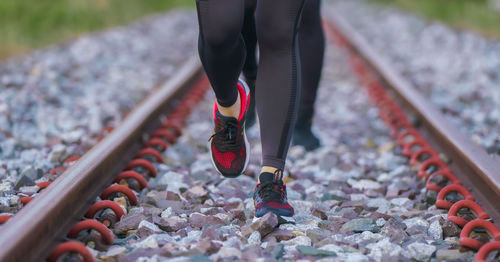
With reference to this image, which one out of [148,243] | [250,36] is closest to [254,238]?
Answer: [148,243]

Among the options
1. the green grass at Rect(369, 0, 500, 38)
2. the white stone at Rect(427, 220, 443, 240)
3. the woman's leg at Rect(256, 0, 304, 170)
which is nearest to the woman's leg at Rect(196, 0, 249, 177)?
the woman's leg at Rect(256, 0, 304, 170)

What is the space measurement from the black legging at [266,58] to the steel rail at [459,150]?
89cm

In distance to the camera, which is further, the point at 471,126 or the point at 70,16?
the point at 70,16

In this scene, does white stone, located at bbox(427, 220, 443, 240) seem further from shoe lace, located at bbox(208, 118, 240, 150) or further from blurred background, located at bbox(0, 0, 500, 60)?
blurred background, located at bbox(0, 0, 500, 60)

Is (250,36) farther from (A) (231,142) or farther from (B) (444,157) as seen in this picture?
(B) (444,157)

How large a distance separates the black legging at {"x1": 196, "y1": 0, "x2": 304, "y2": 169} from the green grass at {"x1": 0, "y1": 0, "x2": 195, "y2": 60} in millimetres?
4954

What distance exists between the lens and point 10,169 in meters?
3.00

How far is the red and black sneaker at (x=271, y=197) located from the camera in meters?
2.34

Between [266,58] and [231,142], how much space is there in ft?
1.36

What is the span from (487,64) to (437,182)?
12.8 ft

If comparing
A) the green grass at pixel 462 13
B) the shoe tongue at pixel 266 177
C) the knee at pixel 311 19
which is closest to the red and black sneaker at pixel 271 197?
the shoe tongue at pixel 266 177

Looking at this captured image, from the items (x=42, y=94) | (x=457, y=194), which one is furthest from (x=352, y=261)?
(x=42, y=94)

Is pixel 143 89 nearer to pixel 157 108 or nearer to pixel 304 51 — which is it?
pixel 157 108

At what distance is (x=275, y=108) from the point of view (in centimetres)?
236
